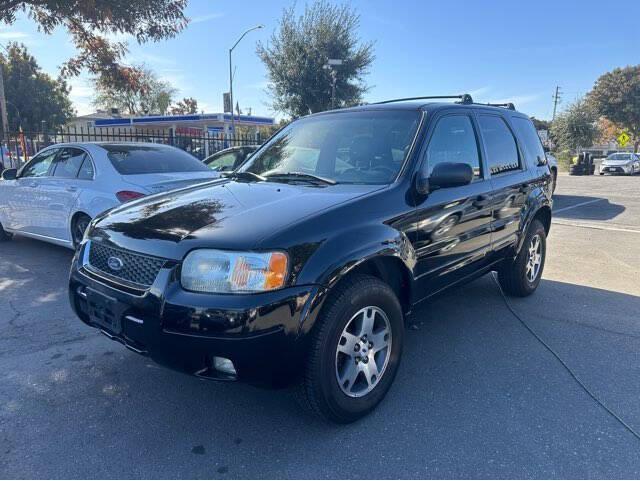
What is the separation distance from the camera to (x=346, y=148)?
139 inches

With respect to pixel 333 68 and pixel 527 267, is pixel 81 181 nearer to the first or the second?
pixel 527 267

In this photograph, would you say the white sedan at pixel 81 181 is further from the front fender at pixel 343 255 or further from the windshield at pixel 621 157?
the windshield at pixel 621 157

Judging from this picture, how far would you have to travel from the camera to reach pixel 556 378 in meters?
3.26

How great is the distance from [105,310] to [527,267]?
3.98 meters

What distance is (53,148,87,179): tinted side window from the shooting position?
6.04 meters

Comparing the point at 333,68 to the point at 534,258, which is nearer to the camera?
the point at 534,258

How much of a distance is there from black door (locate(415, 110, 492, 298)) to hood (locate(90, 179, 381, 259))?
1.67 feet

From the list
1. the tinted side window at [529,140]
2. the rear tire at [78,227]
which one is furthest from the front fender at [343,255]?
the rear tire at [78,227]

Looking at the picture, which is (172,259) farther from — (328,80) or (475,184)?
(328,80)

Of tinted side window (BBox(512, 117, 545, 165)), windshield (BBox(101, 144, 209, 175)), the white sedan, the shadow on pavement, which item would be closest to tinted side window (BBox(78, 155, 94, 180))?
the white sedan

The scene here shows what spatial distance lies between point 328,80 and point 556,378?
884 inches

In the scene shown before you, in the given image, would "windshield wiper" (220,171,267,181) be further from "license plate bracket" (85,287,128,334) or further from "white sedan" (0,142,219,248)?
"white sedan" (0,142,219,248)

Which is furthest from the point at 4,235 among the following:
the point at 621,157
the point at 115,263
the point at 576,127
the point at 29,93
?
the point at 576,127

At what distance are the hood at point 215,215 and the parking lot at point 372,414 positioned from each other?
1.02 meters
